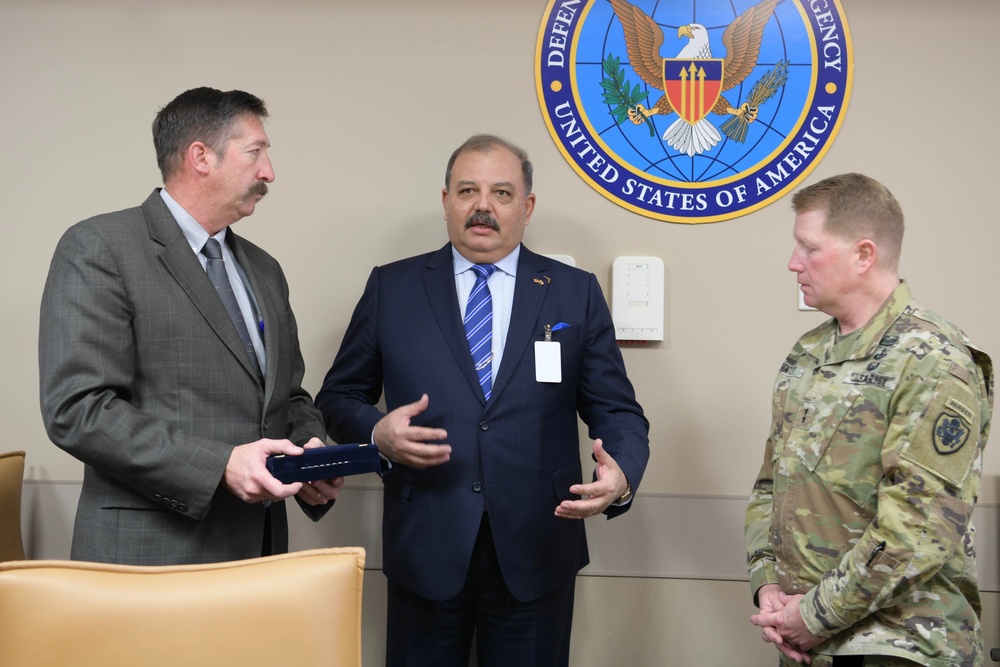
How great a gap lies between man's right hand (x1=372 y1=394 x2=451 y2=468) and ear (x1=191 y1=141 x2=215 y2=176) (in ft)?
2.48

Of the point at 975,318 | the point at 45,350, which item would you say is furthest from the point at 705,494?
the point at 45,350

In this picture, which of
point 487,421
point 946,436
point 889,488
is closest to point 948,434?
point 946,436

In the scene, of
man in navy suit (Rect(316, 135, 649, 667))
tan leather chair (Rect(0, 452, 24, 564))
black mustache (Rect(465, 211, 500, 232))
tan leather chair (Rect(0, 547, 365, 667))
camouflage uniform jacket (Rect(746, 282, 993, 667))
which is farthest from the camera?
tan leather chair (Rect(0, 452, 24, 564))

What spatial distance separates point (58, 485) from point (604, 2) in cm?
250

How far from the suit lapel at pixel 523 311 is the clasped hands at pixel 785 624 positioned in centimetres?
85

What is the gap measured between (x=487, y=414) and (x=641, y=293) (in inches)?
32.6

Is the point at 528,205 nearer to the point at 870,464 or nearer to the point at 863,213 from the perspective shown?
the point at 863,213

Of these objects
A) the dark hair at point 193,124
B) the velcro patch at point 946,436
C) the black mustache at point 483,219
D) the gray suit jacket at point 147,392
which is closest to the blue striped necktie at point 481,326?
the black mustache at point 483,219

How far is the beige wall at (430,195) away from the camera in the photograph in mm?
2891

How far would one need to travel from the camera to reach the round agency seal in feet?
9.35

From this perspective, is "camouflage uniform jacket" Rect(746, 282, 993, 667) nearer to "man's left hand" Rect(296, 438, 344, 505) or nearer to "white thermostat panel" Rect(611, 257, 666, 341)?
"white thermostat panel" Rect(611, 257, 666, 341)

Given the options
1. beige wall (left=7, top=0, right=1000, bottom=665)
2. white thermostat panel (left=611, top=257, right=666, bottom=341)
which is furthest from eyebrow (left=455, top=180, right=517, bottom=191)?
white thermostat panel (left=611, top=257, right=666, bottom=341)

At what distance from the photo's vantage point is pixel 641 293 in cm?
287

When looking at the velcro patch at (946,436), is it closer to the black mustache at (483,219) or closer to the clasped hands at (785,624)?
the clasped hands at (785,624)
